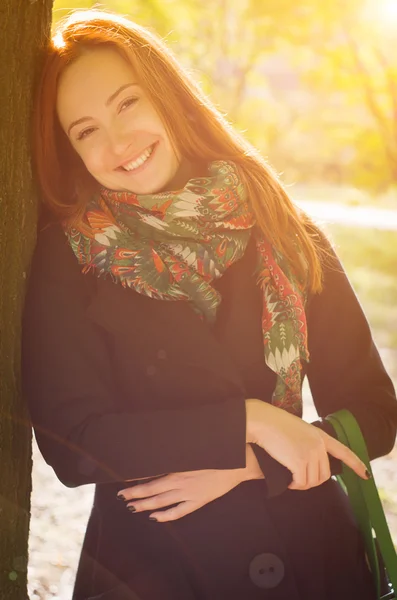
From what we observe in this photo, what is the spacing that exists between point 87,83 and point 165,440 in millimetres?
1048

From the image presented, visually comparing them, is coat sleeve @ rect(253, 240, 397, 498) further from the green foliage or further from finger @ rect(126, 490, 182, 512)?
the green foliage

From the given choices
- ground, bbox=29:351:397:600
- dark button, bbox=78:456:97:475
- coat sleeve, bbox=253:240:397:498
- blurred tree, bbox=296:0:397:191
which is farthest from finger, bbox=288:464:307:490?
blurred tree, bbox=296:0:397:191

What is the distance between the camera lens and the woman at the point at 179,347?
6.75ft

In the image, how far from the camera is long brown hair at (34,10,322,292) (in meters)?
2.22

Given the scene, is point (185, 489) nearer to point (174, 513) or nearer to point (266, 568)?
point (174, 513)

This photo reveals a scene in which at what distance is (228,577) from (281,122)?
1089 inches

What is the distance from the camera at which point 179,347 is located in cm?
224

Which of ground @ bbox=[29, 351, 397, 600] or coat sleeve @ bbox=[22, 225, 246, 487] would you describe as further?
ground @ bbox=[29, 351, 397, 600]

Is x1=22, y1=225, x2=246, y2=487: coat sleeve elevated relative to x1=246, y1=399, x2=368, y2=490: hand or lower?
elevated

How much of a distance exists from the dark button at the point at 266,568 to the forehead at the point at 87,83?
4.50 feet

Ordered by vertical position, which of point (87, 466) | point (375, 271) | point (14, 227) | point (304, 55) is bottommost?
point (87, 466)

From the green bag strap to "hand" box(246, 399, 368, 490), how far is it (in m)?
0.04

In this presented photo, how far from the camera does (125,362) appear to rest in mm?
2191

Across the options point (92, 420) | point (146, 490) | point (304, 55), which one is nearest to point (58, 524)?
point (146, 490)
